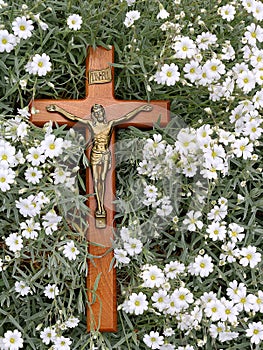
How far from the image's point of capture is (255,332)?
78.7 inches

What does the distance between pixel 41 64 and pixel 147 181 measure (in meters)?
0.51

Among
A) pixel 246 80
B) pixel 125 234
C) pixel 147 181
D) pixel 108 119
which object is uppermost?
pixel 246 80

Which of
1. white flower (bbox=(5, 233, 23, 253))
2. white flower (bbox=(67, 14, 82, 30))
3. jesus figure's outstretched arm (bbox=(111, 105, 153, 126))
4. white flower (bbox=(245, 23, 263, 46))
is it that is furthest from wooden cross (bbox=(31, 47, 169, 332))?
white flower (bbox=(245, 23, 263, 46))

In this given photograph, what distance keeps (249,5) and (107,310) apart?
1.08 metres

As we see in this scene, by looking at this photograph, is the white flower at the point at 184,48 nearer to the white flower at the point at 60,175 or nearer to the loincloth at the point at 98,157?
the loincloth at the point at 98,157

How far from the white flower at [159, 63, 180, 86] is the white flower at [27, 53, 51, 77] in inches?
13.9

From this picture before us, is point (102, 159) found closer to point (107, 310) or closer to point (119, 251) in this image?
point (119, 251)

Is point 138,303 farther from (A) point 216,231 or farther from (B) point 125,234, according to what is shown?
(A) point 216,231

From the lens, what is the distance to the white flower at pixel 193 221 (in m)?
1.99

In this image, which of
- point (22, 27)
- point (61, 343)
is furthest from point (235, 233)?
point (22, 27)

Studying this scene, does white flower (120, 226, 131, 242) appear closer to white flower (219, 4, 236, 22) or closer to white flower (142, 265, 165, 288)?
white flower (142, 265, 165, 288)

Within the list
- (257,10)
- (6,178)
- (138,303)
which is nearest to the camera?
(6,178)

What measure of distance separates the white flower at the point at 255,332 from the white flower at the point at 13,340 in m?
0.71

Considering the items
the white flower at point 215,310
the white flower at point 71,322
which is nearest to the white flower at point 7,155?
the white flower at point 71,322
